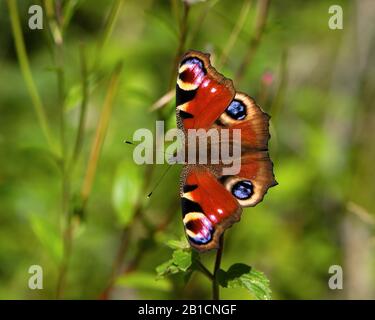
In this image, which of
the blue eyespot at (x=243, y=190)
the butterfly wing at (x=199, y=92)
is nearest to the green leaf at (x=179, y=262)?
the blue eyespot at (x=243, y=190)

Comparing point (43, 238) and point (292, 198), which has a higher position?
point (292, 198)

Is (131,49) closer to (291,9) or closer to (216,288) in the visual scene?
(291,9)

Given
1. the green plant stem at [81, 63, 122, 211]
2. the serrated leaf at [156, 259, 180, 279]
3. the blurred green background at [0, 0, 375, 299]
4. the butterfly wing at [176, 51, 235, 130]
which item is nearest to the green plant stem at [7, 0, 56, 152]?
the blurred green background at [0, 0, 375, 299]

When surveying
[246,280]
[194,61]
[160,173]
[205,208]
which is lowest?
[246,280]

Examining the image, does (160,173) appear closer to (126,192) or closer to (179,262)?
(126,192)

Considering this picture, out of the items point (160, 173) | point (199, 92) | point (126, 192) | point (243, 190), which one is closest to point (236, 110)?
point (199, 92)
